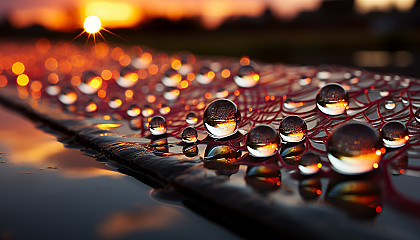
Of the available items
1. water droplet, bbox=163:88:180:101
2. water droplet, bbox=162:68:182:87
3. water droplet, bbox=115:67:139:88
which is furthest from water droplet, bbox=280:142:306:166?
water droplet, bbox=115:67:139:88

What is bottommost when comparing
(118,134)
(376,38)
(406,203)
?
(406,203)

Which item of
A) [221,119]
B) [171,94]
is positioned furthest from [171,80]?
[221,119]

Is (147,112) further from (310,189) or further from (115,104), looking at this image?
(310,189)

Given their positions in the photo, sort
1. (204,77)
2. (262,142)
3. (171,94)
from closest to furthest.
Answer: (262,142)
(171,94)
(204,77)

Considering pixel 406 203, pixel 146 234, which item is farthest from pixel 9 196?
pixel 406 203

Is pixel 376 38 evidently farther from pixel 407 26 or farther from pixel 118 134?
pixel 118 134

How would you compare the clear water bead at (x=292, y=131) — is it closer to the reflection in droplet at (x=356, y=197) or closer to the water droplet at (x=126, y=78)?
the reflection in droplet at (x=356, y=197)
